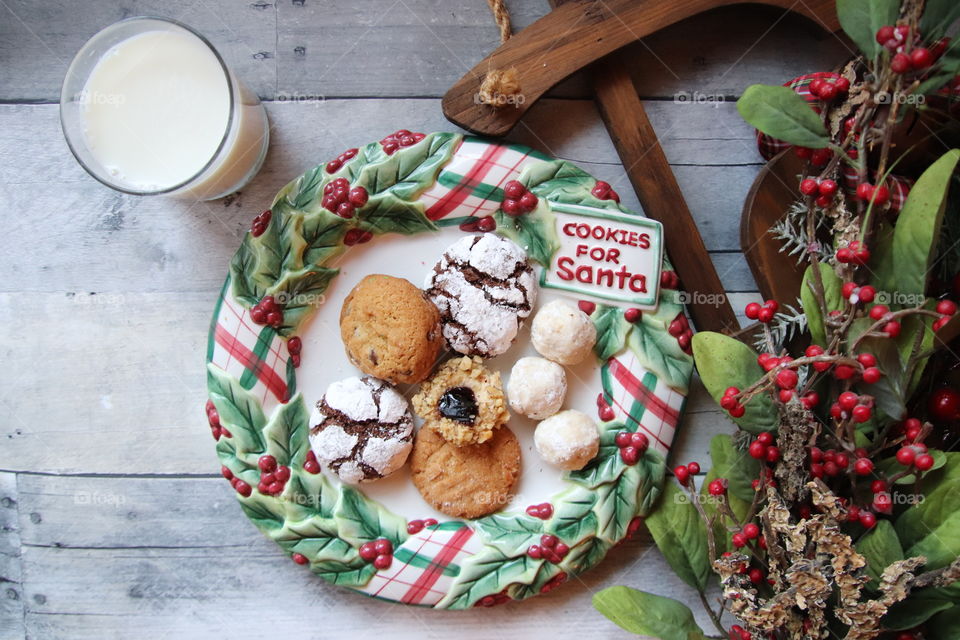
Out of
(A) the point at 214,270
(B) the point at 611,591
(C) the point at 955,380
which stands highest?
Answer: (C) the point at 955,380

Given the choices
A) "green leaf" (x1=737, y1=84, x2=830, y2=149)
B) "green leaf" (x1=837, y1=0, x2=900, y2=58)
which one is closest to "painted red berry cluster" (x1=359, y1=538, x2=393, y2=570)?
"green leaf" (x1=737, y1=84, x2=830, y2=149)

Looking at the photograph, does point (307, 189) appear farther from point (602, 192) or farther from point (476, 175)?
point (602, 192)

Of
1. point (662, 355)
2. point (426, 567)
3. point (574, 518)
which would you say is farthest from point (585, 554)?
point (662, 355)

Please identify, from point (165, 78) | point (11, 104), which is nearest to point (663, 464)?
point (165, 78)

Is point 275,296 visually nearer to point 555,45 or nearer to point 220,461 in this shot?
point 220,461

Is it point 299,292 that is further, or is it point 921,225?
point 299,292
